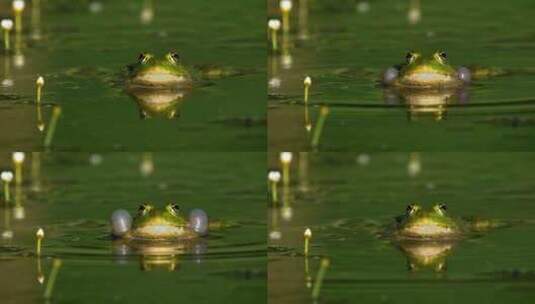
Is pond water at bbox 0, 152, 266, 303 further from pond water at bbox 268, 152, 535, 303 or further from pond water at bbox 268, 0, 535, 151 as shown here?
pond water at bbox 268, 0, 535, 151

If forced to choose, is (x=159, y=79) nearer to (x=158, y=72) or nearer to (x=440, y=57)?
(x=158, y=72)

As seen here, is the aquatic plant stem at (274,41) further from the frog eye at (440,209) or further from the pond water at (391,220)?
the frog eye at (440,209)

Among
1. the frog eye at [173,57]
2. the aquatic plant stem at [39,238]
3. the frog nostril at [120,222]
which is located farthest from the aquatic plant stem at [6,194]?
the frog eye at [173,57]

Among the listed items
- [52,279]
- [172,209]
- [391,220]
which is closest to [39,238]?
[52,279]

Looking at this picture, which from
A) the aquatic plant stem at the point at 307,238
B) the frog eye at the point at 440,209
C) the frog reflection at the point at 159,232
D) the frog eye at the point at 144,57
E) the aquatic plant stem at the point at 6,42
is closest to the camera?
the aquatic plant stem at the point at 307,238

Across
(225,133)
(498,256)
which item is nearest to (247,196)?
(225,133)

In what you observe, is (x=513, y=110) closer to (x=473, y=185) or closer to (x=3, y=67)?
(x=473, y=185)

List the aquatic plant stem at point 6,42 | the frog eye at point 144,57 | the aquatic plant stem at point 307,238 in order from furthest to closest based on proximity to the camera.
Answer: the aquatic plant stem at point 6,42
the frog eye at point 144,57
the aquatic plant stem at point 307,238
